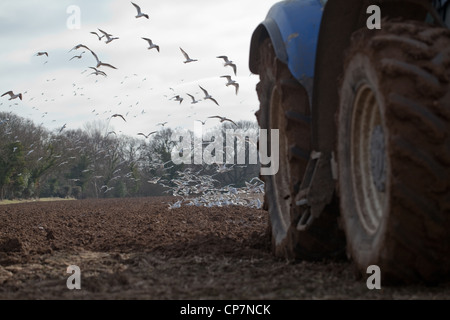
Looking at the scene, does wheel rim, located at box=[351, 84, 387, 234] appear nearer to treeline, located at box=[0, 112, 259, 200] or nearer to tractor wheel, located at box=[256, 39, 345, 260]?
tractor wheel, located at box=[256, 39, 345, 260]

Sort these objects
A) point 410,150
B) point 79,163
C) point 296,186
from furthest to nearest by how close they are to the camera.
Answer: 1. point 79,163
2. point 296,186
3. point 410,150

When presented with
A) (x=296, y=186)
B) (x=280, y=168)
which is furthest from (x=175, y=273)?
(x=280, y=168)

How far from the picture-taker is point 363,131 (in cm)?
380

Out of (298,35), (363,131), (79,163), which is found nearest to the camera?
(363,131)

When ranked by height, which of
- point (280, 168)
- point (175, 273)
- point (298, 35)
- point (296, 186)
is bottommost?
point (175, 273)

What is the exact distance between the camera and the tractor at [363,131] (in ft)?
9.89

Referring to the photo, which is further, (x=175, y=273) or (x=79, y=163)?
(x=79, y=163)

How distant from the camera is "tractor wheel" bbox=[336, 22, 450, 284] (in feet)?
9.75

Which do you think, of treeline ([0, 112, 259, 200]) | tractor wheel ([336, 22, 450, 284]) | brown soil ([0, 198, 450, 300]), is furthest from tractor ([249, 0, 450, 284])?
treeline ([0, 112, 259, 200])

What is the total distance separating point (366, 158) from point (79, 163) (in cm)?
6796

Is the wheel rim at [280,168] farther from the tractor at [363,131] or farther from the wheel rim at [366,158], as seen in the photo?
the wheel rim at [366,158]

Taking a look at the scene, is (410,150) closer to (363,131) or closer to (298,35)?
(363,131)

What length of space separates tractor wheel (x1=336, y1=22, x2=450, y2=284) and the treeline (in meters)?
41.0

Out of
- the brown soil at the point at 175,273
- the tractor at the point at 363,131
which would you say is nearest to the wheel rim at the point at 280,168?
the tractor at the point at 363,131
